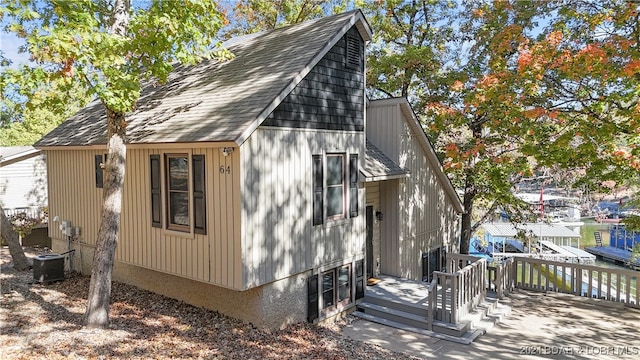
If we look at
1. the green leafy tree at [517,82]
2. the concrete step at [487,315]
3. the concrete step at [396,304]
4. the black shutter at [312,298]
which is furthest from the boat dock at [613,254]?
the black shutter at [312,298]

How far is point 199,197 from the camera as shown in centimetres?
791

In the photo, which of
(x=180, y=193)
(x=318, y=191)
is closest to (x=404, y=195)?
(x=318, y=191)

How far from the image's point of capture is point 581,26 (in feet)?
36.4

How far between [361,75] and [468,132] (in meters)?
9.35

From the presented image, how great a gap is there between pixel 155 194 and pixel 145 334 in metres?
2.91

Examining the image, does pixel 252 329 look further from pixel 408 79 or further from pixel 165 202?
pixel 408 79

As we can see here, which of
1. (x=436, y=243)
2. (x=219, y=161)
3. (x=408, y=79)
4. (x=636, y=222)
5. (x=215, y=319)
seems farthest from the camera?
(x=408, y=79)

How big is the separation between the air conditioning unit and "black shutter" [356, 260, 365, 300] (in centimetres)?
741

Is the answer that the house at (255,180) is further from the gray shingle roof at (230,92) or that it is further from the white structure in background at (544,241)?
the white structure in background at (544,241)

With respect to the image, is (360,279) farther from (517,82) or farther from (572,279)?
(517,82)

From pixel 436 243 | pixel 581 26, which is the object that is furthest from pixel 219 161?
pixel 581 26

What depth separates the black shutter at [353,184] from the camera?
371 inches

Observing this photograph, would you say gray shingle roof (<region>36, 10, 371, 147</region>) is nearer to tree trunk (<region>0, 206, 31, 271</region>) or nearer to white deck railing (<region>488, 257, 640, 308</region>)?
tree trunk (<region>0, 206, 31, 271</region>)

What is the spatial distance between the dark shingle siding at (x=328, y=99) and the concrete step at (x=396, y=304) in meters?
3.91
